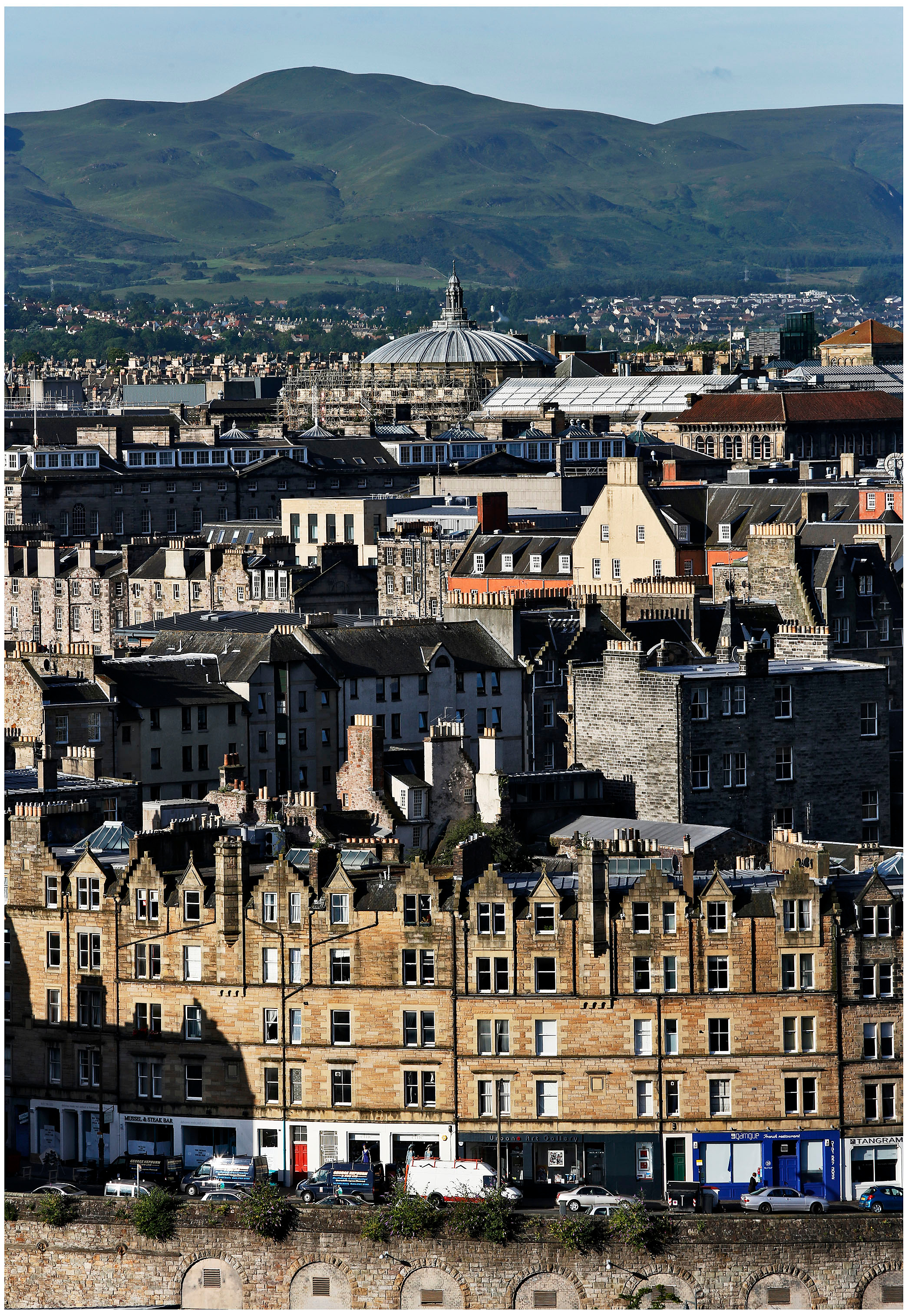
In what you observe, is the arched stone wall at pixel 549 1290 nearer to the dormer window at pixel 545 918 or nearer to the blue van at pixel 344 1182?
→ the blue van at pixel 344 1182

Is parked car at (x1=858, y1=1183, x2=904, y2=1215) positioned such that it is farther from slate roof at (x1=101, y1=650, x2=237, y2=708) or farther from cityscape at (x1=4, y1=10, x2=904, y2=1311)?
slate roof at (x1=101, y1=650, x2=237, y2=708)

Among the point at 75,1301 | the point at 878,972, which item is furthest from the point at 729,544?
the point at 75,1301

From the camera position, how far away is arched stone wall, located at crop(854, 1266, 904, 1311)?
6662 centimetres

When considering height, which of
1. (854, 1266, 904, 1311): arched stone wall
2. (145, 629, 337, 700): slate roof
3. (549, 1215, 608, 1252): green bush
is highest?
(145, 629, 337, 700): slate roof

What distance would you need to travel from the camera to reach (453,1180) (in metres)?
68.1

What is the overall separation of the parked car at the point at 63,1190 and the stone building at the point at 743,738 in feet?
92.9

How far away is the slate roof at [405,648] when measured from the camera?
348ft

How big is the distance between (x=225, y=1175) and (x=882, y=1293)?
1596cm

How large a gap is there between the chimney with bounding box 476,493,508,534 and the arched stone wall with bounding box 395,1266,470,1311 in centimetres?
7081

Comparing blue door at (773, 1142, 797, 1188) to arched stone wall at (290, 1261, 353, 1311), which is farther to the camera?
blue door at (773, 1142, 797, 1188)

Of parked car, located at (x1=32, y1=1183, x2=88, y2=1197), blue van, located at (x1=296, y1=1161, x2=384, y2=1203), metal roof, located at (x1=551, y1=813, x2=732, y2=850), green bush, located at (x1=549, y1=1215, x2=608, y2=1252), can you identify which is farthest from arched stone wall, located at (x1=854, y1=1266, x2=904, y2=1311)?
parked car, located at (x1=32, y1=1183, x2=88, y2=1197)

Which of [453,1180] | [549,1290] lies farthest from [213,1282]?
[549,1290]

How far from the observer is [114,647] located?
124m

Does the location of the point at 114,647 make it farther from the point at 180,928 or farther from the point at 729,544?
the point at 180,928
